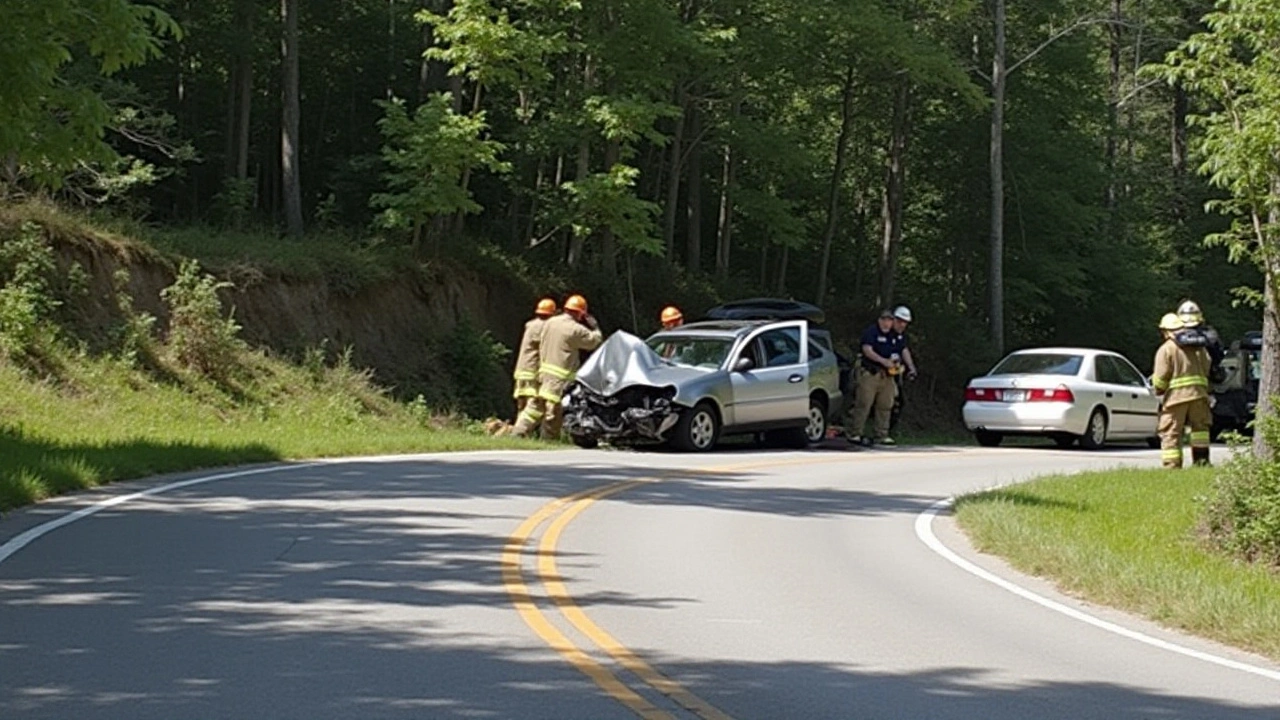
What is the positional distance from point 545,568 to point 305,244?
1910 cm

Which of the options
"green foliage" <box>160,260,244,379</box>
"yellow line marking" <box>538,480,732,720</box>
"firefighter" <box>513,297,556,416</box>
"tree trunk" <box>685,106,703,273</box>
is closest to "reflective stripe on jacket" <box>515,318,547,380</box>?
"firefighter" <box>513,297,556,416</box>

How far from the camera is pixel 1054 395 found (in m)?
26.9

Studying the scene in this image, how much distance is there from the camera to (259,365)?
87.0ft

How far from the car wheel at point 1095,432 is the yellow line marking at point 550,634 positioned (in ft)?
51.3

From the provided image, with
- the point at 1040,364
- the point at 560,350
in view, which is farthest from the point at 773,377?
the point at 1040,364

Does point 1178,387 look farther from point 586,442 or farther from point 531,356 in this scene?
point 531,356

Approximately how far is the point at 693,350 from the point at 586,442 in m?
2.05

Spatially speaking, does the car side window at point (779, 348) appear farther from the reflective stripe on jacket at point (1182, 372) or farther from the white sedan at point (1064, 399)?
the reflective stripe on jacket at point (1182, 372)

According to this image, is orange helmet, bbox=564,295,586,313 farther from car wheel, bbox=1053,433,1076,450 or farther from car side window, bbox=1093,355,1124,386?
car side window, bbox=1093,355,1124,386

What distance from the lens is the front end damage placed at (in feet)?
76.0

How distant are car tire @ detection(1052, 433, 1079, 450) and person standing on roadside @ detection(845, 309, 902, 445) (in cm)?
287

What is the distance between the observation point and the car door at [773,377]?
24328mm

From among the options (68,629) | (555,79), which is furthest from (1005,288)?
(68,629)

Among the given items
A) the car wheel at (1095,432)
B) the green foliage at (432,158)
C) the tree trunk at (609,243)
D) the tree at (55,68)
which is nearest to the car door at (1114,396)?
the car wheel at (1095,432)
